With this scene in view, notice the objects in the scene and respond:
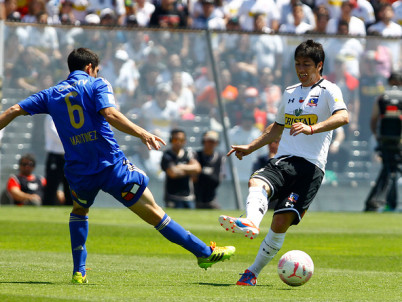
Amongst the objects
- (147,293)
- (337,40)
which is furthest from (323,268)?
(337,40)

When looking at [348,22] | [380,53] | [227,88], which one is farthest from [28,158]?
[348,22]

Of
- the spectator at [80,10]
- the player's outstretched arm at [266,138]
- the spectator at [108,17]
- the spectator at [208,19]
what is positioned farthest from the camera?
the spectator at [208,19]

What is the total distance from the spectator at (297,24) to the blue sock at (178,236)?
13.8 m

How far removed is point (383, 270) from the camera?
975cm

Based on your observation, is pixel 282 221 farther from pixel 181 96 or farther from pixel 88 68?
pixel 181 96

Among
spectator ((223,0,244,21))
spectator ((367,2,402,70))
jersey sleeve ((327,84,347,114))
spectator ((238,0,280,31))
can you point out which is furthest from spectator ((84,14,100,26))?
jersey sleeve ((327,84,347,114))

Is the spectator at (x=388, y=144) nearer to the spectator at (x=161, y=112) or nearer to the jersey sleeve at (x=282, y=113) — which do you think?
the spectator at (x=161, y=112)

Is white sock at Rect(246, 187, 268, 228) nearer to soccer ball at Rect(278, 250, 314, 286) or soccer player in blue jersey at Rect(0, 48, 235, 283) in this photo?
soccer ball at Rect(278, 250, 314, 286)

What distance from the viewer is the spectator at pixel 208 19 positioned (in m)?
21.4

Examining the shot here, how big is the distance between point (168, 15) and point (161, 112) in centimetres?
289

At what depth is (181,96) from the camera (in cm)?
1955

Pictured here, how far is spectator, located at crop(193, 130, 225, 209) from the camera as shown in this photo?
19188 millimetres

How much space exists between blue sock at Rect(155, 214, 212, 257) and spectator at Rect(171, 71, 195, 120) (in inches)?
450

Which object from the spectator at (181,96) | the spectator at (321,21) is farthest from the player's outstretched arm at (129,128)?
the spectator at (321,21)
